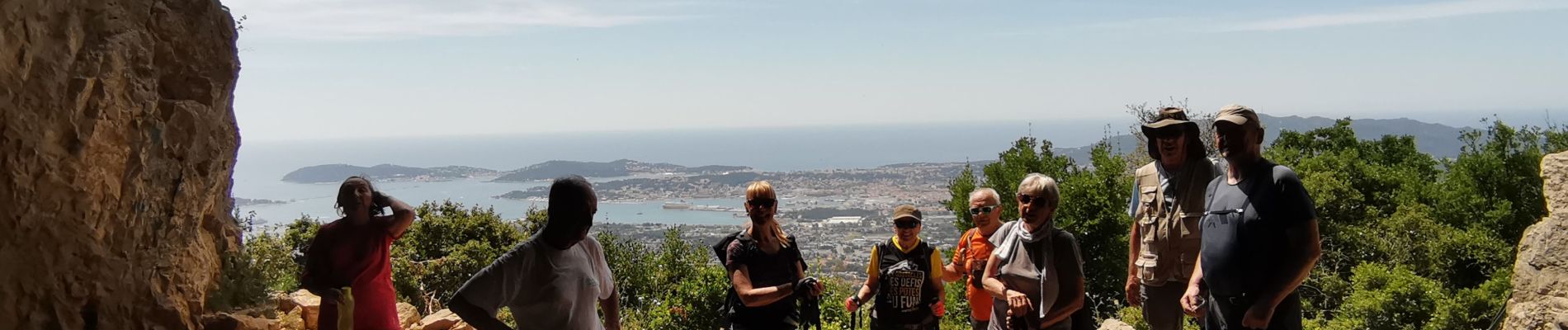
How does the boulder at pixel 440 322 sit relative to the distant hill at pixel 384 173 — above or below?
above

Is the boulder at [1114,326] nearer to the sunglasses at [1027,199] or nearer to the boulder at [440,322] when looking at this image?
the sunglasses at [1027,199]

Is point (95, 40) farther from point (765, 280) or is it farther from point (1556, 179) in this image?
point (1556, 179)

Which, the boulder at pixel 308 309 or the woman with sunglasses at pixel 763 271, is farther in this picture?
the boulder at pixel 308 309

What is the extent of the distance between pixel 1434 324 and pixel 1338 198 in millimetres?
8154

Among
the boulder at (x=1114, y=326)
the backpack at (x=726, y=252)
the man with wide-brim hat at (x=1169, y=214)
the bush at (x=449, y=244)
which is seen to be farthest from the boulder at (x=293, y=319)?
the bush at (x=449, y=244)

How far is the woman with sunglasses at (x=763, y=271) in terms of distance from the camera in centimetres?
402

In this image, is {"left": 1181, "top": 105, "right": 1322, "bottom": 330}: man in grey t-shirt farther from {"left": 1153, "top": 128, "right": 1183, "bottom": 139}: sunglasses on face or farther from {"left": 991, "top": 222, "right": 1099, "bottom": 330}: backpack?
{"left": 991, "top": 222, "right": 1099, "bottom": 330}: backpack

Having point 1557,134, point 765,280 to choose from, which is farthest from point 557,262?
point 1557,134

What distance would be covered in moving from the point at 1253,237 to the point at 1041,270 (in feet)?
3.10

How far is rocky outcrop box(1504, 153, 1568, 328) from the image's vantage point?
538 cm

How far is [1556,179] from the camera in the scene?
579 centimetres

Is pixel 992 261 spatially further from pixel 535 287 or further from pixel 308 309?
pixel 308 309

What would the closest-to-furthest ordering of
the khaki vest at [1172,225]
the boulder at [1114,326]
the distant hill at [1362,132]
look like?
the khaki vest at [1172,225] < the boulder at [1114,326] < the distant hill at [1362,132]

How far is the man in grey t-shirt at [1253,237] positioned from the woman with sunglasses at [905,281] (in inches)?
52.1
